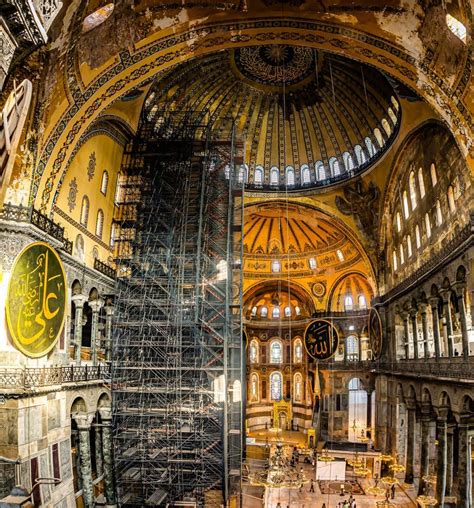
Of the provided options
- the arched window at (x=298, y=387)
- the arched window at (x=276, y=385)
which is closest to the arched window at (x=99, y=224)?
the arched window at (x=298, y=387)

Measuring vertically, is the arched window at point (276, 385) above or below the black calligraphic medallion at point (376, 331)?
below

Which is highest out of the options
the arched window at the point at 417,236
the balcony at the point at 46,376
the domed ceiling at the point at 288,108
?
the domed ceiling at the point at 288,108

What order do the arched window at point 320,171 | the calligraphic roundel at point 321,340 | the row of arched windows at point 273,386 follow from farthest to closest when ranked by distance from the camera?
the row of arched windows at point 273,386
the arched window at point 320,171
the calligraphic roundel at point 321,340

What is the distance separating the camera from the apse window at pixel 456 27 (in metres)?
10.9

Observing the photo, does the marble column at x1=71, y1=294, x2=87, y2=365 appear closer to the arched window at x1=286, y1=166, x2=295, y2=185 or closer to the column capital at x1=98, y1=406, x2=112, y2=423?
the column capital at x1=98, y1=406, x2=112, y2=423

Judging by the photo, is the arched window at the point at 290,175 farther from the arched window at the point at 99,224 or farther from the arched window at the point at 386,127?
the arched window at the point at 99,224

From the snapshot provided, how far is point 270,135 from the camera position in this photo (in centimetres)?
2577

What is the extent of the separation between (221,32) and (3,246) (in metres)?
8.17

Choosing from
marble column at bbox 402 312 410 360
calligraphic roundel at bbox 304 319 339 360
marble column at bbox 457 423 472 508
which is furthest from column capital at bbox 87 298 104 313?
marble column at bbox 402 312 410 360

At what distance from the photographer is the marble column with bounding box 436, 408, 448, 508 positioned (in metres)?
16.0

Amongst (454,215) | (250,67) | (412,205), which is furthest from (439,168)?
(250,67)

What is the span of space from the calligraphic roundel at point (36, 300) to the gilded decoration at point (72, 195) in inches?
135

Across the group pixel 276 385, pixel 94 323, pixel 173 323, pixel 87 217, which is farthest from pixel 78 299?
pixel 276 385

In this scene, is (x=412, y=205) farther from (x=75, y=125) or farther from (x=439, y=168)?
(x=75, y=125)
